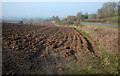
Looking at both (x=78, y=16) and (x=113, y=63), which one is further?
(x=78, y=16)

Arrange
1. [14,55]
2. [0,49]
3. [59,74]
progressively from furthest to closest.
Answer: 1. [0,49]
2. [14,55]
3. [59,74]

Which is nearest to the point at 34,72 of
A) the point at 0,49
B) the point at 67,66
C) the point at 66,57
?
the point at 67,66

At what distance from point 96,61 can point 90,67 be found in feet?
4.58

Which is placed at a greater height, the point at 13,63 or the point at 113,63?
the point at 13,63

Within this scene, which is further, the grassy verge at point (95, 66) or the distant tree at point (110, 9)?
the distant tree at point (110, 9)

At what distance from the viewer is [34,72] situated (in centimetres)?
650

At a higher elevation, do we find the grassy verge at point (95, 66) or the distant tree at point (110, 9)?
the distant tree at point (110, 9)

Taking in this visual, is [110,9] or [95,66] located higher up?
[110,9]

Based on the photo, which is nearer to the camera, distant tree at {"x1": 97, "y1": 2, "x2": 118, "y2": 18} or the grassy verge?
the grassy verge

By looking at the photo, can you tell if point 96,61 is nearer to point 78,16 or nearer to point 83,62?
point 83,62

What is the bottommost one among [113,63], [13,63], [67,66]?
[113,63]

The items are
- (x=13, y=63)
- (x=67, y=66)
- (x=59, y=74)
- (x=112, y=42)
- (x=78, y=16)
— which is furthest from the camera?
(x=78, y=16)

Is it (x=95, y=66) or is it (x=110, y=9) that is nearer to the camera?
(x=95, y=66)

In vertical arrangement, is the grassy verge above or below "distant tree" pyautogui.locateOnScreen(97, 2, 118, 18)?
below
